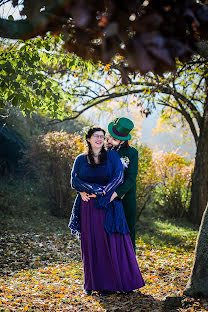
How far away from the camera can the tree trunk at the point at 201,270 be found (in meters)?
3.43

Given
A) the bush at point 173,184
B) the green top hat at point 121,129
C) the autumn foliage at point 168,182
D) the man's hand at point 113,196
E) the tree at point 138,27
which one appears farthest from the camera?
the bush at point 173,184

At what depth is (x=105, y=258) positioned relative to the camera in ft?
12.9

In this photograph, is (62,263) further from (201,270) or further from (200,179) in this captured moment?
(200,179)

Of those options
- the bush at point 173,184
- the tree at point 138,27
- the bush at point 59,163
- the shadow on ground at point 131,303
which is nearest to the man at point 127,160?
the shadow on ground at point 131,303

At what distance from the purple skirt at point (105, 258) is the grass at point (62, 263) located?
16 cm

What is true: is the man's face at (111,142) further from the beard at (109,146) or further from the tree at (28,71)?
the tree at (28,71)

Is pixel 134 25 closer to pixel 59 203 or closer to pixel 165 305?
pixel 165 305

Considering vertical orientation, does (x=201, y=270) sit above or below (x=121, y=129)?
below

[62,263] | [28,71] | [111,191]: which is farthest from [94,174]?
[62,263]

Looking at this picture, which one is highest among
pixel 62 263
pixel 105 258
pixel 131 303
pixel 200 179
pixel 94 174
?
pixel 200 179

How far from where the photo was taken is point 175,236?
884cm

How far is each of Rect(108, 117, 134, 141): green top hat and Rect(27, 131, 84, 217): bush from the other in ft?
19.5

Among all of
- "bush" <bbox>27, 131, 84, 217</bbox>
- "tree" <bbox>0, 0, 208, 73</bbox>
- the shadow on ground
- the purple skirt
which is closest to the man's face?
the purple skirt

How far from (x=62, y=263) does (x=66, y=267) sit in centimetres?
45
